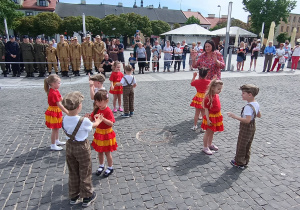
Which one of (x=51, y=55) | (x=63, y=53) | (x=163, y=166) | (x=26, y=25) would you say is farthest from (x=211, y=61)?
(x=26, y=25)

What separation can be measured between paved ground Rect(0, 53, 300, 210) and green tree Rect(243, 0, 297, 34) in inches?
1846

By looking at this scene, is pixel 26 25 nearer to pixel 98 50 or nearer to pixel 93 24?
pixel 93 24

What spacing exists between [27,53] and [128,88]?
8.99 meters

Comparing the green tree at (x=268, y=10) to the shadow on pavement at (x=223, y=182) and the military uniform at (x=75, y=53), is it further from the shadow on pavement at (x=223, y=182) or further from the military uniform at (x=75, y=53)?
the shadow on pavement at (x=223, y=182)

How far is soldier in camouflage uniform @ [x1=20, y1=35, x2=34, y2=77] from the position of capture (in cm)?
1241

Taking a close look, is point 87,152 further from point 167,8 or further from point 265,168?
point 167,8

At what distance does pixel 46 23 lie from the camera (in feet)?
128

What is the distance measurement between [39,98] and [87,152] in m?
6.55

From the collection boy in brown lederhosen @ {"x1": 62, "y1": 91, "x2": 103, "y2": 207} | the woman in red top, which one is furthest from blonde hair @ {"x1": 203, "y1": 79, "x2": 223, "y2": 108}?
boy in brown lederhosen @ {"x1": 62, "y1": 91, "x2": 103, "y2": 207}

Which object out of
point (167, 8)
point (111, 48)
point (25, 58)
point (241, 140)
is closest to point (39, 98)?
point (25, 58)

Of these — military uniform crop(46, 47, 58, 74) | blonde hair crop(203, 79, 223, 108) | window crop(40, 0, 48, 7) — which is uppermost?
window crop(40, 0, 48, 7)

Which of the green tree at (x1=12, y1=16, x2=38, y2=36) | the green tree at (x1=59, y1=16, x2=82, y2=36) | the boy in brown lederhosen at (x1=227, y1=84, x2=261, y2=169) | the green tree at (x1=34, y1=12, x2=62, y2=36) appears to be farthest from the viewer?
the green tree at (x1=59, y1=16, x2=82, y2=36)

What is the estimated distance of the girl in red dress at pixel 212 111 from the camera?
13.6 feet

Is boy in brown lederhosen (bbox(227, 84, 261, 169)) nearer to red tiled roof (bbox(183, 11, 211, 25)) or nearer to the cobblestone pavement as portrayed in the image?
the cobblestone pavement
